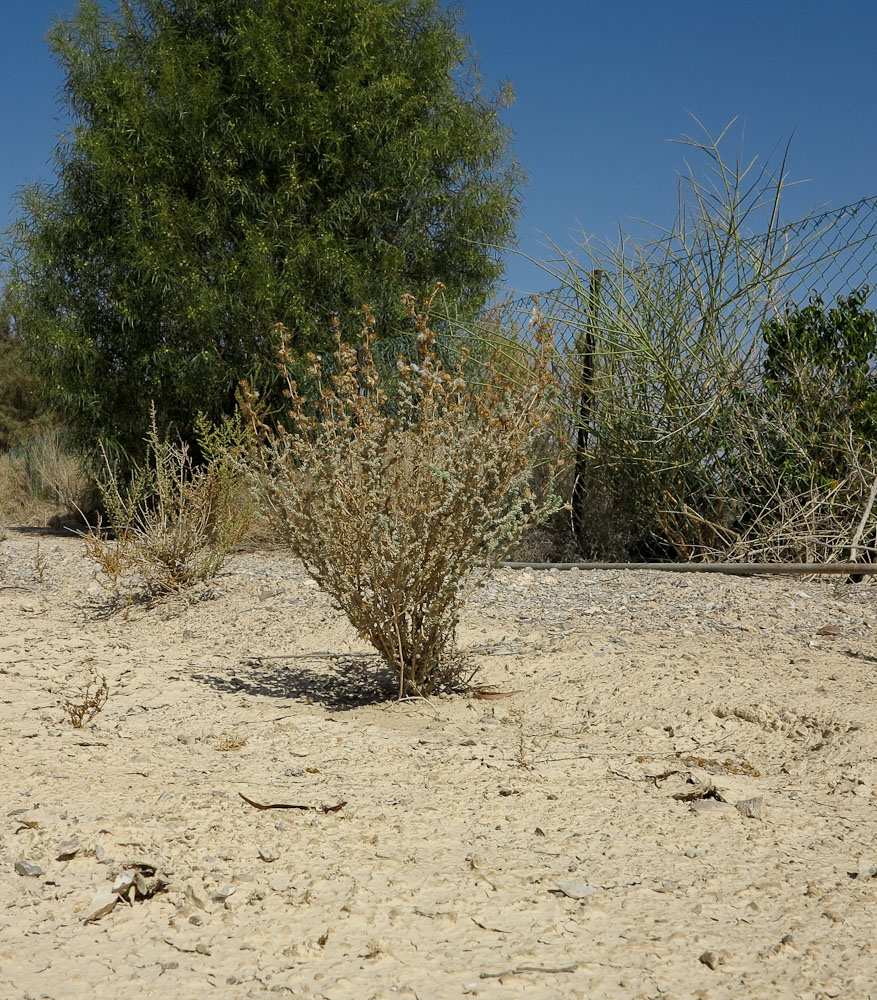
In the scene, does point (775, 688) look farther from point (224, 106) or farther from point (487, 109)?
point (487, 109)

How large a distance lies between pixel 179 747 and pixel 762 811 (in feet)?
5.31

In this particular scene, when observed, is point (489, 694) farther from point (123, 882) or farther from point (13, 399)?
point (13, 399)

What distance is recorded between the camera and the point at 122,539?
209 inches

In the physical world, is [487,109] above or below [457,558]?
above

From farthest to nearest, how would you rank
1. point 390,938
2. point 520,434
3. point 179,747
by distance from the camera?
1. point 520,434
2. point 179,747
3. point 390,938

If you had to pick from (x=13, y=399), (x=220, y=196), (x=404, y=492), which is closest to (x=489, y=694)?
(x=404, y=492)

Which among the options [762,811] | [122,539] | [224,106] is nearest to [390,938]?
[762,811]

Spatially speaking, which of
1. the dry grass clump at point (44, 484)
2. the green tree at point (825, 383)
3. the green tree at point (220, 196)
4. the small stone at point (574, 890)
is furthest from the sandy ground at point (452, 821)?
the dry grass clump at point (44, 484)

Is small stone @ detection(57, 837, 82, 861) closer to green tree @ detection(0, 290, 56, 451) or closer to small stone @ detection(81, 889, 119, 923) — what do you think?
small stone @ detection(81, 889, 119, 923)

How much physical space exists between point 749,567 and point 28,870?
4.38 m

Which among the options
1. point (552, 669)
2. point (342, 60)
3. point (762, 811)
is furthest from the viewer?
point (342, 60)

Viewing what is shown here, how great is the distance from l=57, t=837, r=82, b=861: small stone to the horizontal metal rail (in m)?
3.37

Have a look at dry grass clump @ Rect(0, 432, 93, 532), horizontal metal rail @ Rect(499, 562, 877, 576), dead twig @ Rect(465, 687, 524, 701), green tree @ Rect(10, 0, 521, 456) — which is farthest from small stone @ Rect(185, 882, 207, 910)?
dry grass clump @ Rect(0, 432, 93, 532)

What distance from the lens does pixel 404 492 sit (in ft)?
10.7
